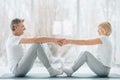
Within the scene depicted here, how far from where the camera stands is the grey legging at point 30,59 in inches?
165

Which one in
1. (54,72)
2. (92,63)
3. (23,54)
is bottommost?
(54,72)

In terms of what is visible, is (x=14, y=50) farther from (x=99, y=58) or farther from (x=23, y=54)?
(x=99, y=58)

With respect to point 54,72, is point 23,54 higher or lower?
higher

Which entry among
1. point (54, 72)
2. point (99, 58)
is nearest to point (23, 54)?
point (54, 72)

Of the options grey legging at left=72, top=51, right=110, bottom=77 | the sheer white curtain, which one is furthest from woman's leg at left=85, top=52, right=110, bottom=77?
the sheer white curtain

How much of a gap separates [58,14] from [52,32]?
1.35 ft

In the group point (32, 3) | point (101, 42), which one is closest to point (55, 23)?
point (32, 3)

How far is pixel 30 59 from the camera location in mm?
4281

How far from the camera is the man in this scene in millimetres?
4229

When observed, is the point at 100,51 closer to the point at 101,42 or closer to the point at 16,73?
the point at 101,42

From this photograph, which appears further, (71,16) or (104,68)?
(71,16)

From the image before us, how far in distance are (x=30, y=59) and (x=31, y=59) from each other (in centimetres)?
2

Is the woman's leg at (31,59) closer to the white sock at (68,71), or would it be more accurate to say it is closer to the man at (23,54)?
the man at (23,54)

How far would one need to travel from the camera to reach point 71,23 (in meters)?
6.79
